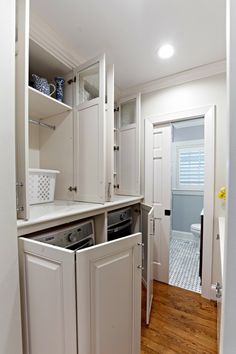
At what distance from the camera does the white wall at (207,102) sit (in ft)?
6.26

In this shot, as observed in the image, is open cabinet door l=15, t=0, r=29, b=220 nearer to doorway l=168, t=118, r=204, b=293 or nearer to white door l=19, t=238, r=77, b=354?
white door l=19, t=238, r=77, b=354

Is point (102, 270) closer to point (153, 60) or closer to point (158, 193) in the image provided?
point (158, 193)

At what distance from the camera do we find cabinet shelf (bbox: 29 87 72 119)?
1381mm

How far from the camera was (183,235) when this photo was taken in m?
3.96

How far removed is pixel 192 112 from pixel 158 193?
103cm

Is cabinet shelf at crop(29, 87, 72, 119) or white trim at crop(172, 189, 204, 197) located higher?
cabinet shelf at crop(29, 87, 72, 119)

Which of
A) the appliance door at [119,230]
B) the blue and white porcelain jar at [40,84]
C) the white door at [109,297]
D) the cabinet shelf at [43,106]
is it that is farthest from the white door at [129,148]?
the white door at [109,297]

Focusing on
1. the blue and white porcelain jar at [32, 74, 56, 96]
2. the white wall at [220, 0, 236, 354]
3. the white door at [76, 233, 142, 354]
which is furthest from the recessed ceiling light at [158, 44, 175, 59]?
the white door at [76, 233, 142, 354]

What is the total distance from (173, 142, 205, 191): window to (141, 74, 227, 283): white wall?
6.35 ft

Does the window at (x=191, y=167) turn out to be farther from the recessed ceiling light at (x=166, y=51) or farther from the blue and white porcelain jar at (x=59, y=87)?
the blue and white porcelain jar at (x=59, y=87)

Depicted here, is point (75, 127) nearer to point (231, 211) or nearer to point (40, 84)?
point (40, 84)

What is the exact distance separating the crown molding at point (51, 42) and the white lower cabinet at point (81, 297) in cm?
148

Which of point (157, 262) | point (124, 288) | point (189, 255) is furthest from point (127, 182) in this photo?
point (189, 255)

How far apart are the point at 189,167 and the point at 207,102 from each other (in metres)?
2.14
